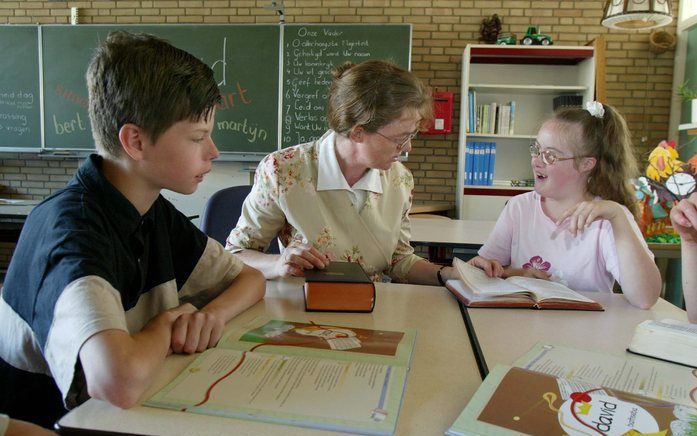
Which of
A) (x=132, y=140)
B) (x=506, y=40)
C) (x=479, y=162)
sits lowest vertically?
(x=479, y=162)

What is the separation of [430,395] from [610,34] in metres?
4.94

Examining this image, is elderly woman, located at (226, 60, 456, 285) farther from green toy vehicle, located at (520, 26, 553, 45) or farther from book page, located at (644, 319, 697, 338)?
green toy vehicle, located at (520, 26, 553, 45)

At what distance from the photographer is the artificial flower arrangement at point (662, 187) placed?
178cm

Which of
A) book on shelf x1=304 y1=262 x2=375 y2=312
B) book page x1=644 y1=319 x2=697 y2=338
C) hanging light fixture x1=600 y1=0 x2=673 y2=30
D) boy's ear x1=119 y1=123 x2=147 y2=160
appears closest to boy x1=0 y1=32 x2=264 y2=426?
boy's ear x1=119 y1=123 x2=147 y2=160

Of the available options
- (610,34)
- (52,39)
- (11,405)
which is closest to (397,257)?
(11,405)

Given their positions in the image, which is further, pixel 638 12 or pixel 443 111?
pixel 443 111

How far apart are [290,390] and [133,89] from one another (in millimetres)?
634

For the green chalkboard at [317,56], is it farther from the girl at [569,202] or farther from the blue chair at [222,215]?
the girl at [569,202]

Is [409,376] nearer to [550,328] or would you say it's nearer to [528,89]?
[550,328]

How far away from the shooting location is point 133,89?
1.00m

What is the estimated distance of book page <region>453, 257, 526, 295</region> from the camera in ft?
4.29

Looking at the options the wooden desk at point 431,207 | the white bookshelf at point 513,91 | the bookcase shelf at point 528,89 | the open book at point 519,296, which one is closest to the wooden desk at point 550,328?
the open book at point 519,296

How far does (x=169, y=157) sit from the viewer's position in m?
1.04

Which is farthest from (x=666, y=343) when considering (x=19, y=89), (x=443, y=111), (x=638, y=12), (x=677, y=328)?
(x=19, y=89)
